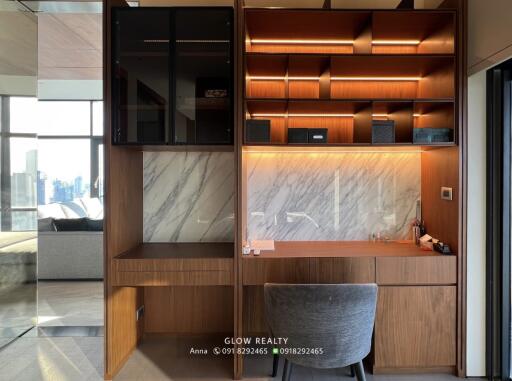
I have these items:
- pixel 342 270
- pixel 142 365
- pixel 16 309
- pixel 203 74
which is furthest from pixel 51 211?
pixel 342 270

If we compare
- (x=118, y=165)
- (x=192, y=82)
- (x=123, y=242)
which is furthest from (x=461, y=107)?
(x=123, y=242)

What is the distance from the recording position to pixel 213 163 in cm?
282

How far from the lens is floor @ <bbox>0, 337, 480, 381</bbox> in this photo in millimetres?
2301

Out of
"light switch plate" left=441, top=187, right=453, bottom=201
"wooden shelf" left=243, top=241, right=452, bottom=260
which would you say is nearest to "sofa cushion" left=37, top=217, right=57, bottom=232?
"wooden shelf" left=243, top=241, right=452, bottom=260

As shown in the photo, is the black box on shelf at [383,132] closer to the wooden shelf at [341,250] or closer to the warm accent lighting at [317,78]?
the warm accent lighting at [317,78]

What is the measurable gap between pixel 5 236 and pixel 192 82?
243cm

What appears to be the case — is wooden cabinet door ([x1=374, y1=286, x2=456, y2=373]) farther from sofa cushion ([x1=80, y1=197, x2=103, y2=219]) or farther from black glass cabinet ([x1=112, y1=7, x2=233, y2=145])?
sofa cushion ([x1=80, y1=197, x2=103, y2=219])

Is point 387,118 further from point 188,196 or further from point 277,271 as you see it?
point 188,196

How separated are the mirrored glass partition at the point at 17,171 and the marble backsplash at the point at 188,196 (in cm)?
144

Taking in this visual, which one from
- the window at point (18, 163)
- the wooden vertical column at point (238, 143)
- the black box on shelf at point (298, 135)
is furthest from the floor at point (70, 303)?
the black box on shelf at point (298, 135)

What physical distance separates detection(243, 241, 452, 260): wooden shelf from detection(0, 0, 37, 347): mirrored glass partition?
2463mm

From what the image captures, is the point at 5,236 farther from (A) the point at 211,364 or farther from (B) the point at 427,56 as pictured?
(B) the point at 427,56

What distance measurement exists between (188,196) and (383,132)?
161 cm

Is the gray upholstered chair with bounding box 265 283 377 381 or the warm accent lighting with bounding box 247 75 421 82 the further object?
the warm accent lighting with bounding box 247 75 421 82
